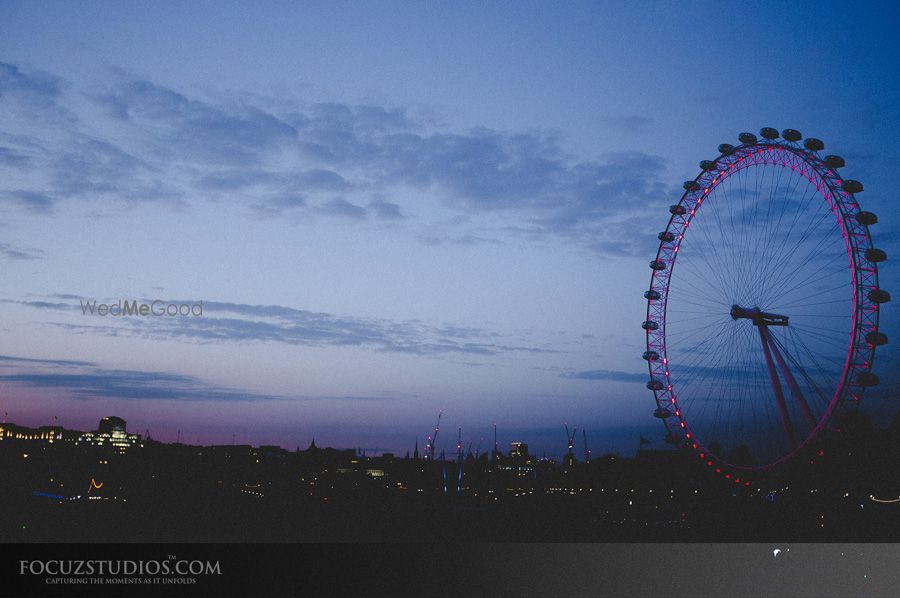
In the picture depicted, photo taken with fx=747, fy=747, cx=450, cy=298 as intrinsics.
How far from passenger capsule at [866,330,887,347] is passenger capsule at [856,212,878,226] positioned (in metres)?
3.36

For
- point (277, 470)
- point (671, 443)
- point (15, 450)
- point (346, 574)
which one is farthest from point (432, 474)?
point (346, 574)

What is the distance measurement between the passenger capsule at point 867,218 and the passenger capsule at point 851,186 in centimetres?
78

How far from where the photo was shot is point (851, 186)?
23.5 m

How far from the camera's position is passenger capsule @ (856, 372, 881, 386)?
22453 mm

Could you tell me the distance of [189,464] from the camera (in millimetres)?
95125

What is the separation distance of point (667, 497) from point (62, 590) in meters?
69.2

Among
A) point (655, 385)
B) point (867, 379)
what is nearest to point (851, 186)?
point (867, 379)

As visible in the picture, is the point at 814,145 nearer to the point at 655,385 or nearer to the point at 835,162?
the point at 835,162

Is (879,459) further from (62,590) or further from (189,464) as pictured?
(189,464)

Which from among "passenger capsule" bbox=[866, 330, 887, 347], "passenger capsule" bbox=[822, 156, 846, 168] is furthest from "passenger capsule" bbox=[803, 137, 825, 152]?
"passenger capsule" bbox=[866, 330, 887, 347]

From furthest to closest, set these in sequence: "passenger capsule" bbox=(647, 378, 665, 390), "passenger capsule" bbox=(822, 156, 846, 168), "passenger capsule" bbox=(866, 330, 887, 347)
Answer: "passenger capsule" bbox=(647, 378, 665, 390) → "passenger capsule" bbox=(822, 156, 846, 168) → "passenger capsule" bbox=(866, 330, 887, 347)

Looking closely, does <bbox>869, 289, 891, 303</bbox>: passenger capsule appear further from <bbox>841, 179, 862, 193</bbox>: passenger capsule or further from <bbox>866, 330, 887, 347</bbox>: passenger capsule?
<bbox>841, 179, 862, 193</bbox>: passenger capsule

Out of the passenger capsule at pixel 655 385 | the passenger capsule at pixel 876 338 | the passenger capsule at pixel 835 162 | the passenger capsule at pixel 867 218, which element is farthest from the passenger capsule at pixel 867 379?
the passenger capsule at pixel 655 385

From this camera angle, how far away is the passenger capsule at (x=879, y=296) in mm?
22438
